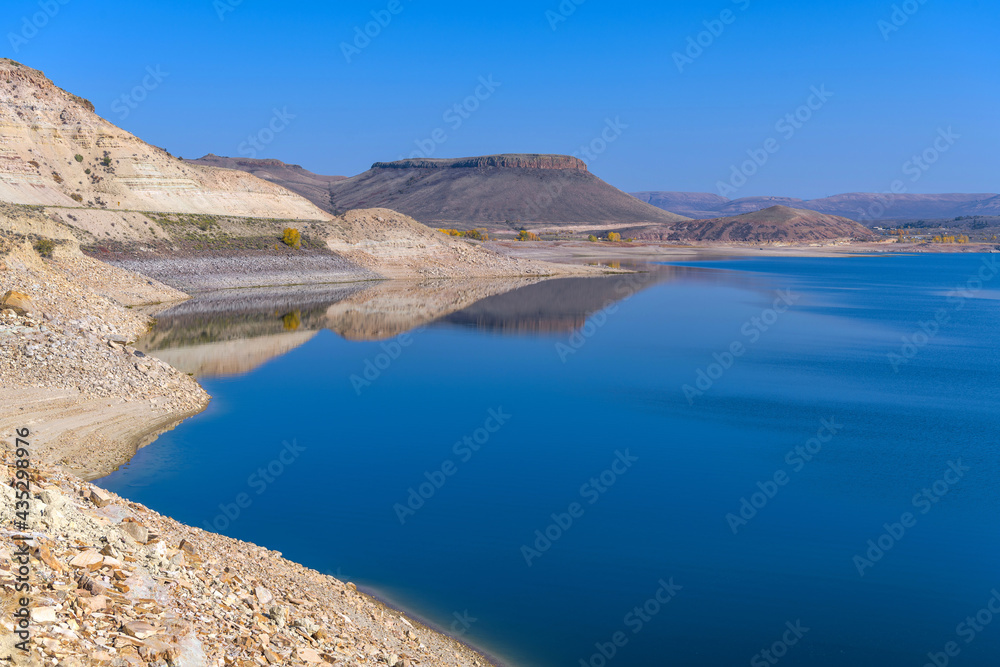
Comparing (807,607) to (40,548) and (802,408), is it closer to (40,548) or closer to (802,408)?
(40,548)

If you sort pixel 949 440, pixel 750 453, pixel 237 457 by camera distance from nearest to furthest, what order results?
pixel 237 457 < pixel 750 453 < pixel 949 440

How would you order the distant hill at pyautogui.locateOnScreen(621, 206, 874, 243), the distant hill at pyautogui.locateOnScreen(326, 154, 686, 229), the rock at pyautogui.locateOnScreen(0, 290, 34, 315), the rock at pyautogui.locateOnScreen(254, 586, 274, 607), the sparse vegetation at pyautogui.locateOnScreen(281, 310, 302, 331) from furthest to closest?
the distant hill at pyautogui.locateOnScreen(326, 154, 686, 229) → the distant hill at pyautogui.locateOnScreen(621, 206, 874, 243) → the sparse vegetation at pyautogui.locateOnScreen(281, 310, 302, 331) → the rock at pyautogui.locateOnScreen(0, 290, 34, 315) → the rock at pyautogui.locateOnScreen(254, 586, 274, 607)

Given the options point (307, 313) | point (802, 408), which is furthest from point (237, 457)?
point (307, 313)

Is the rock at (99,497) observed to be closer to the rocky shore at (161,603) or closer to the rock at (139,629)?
the rocky shore at (161,603)

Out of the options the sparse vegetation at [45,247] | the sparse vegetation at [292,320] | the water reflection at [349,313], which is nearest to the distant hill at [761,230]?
the water reflection at [349,313]

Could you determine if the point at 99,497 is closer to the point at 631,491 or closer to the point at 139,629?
Result: the point at 139,629

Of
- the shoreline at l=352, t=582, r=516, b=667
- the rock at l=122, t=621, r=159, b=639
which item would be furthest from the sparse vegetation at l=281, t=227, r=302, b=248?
the rock at l=122, t=621, r=159, b=639

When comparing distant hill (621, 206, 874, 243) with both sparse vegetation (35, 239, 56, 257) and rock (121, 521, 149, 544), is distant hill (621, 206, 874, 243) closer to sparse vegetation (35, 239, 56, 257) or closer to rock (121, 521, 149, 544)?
sparse vegetation (35, 239, 56, 257)
